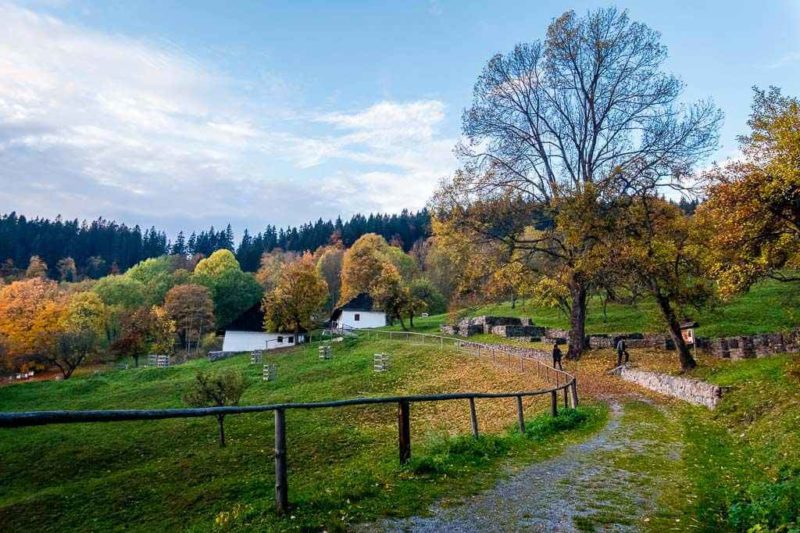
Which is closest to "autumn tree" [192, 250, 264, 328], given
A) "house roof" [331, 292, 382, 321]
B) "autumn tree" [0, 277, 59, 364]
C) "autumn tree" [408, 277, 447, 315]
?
"autumn tree" [0, 277, 59, 364]

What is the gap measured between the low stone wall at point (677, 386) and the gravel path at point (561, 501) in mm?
7583

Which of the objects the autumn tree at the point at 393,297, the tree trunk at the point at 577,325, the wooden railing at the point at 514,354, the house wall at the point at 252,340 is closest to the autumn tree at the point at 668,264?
the tree trunk at the point at 577,325

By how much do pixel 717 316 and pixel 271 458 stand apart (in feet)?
113

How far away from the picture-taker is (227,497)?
1199 centimetres

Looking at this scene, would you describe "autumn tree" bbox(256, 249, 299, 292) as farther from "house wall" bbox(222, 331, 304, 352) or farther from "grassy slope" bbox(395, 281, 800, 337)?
"grassy slope" bbox(395, 281, 800, 337)

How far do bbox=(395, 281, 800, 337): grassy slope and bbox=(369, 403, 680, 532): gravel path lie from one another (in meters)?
18.9

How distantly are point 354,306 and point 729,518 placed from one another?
214 feet

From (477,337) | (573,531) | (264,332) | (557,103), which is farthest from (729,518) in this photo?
(264,332)

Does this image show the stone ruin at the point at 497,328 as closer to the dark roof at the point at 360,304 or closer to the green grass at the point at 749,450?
the dark roof at the point at 360,304

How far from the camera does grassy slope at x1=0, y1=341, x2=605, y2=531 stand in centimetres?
663

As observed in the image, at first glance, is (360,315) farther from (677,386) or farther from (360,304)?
(677,386)

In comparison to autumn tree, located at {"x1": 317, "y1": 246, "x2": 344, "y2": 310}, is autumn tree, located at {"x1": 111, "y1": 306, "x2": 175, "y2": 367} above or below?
below

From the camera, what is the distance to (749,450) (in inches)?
407

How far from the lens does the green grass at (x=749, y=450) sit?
5648 mm
